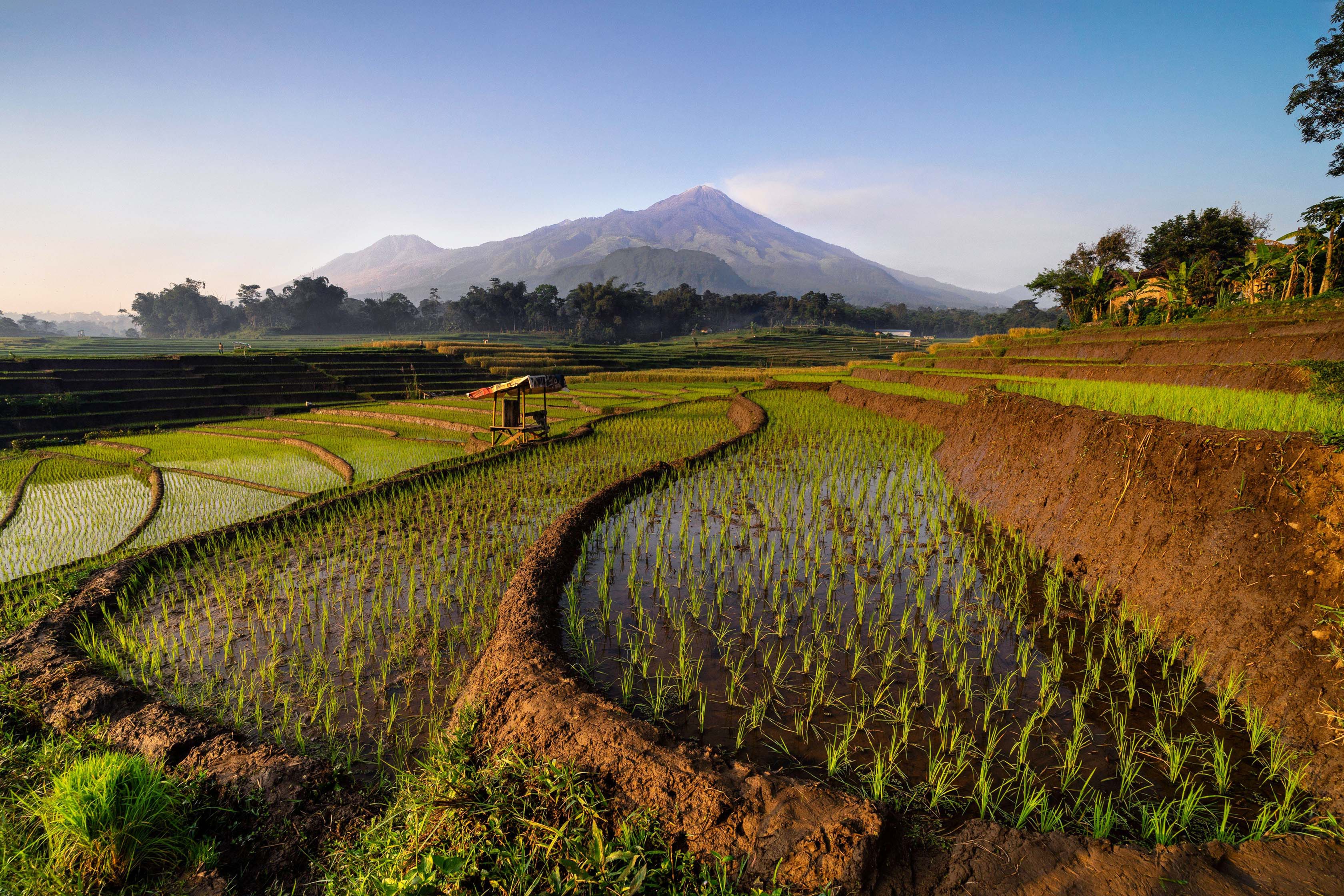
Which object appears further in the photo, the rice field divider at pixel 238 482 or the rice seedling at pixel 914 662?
the rice field divider at pixel 238 482

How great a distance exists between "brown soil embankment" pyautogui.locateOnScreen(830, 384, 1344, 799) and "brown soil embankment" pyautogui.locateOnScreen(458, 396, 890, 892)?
7.48 ft

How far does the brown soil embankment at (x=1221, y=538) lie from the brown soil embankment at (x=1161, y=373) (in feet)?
13.5

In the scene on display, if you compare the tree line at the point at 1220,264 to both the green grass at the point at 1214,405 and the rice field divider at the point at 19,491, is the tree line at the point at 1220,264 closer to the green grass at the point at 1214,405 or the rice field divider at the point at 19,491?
the green grass at the point at 1214,405

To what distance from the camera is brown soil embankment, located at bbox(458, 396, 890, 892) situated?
1.93 m

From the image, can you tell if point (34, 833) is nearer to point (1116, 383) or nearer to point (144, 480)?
point (144, 480)

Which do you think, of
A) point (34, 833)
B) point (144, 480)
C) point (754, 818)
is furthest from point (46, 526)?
point (754, 818)

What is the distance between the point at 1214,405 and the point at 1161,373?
5.70 meters

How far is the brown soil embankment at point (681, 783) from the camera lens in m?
1.93

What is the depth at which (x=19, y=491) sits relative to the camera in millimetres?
8891

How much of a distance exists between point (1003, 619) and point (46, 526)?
11.3m

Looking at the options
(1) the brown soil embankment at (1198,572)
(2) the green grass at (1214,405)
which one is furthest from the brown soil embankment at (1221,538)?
(2) the green grass at (1214,405)

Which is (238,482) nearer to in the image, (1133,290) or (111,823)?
(111,823)

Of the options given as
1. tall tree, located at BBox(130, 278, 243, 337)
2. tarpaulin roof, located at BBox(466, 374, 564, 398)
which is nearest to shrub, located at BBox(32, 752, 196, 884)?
tarpaulin roof, located at BBox(466, 374, 564, 398)

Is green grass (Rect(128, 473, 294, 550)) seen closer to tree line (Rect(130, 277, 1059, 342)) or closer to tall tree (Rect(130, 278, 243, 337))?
tree line (Rect(130, 277, 1059, 342))
